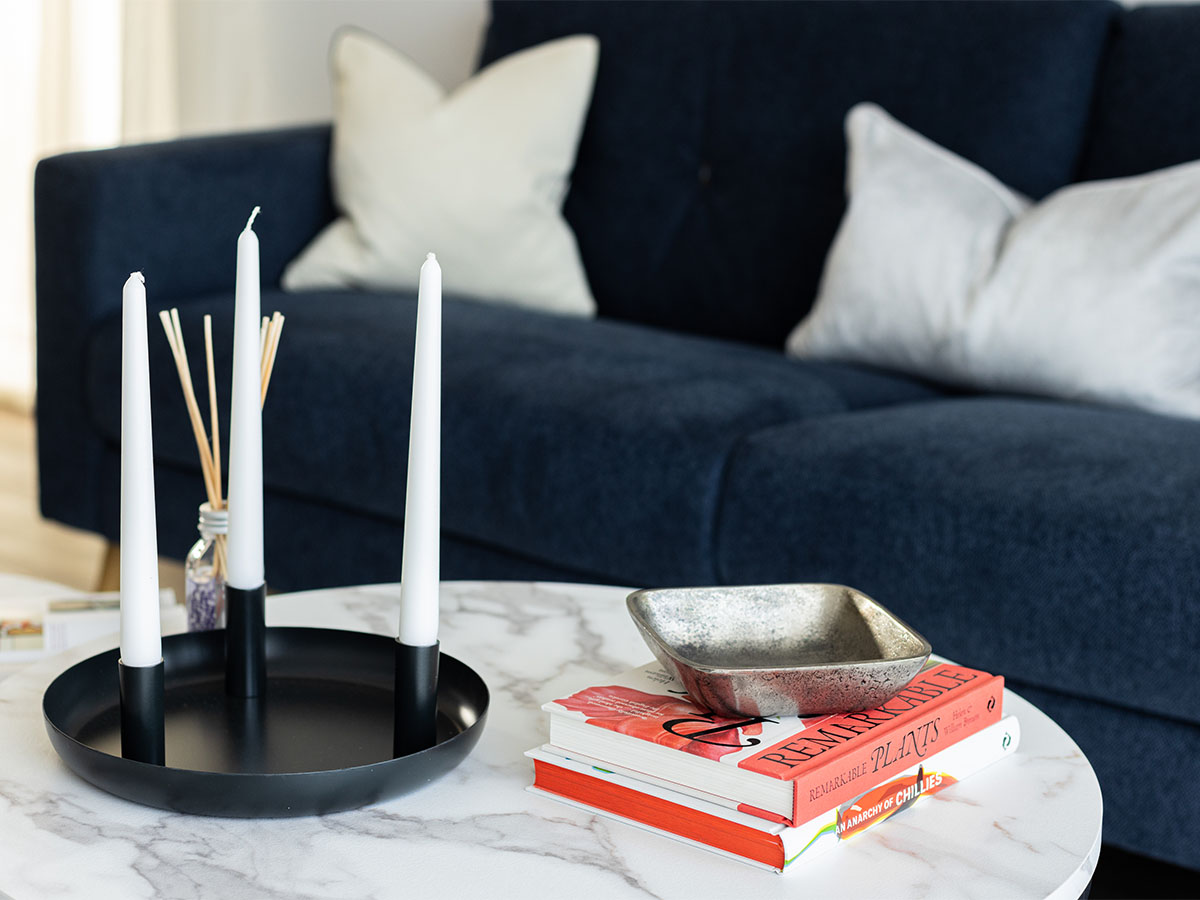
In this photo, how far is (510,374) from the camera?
178 cm

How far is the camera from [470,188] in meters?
2.33

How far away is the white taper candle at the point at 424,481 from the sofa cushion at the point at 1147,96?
1.50 metres

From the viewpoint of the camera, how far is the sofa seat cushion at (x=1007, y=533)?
128 cm

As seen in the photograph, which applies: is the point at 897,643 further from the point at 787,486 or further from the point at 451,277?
the point at 451,277

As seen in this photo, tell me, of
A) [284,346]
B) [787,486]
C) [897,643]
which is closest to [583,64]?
[284,346]

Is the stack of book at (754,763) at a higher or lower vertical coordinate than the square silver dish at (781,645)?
lower

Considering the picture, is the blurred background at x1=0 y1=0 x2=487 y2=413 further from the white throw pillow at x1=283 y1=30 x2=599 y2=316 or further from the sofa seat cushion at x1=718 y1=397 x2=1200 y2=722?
the sofa seat cushion at x1=718 y1=397 x2=1200 y2=722

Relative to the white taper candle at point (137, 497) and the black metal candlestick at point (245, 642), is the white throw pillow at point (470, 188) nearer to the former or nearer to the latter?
the black metal candlestick at point (245, 642)

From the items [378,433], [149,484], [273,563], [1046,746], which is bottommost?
[273,563]

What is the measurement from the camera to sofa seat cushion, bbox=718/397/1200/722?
4.21 ft

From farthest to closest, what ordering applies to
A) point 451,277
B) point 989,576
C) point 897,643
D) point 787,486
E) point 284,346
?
point 451,277 → point 284,346 → point 787,486 → point 989,576 → point 897,643

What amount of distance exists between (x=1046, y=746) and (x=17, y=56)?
3518 millimetres

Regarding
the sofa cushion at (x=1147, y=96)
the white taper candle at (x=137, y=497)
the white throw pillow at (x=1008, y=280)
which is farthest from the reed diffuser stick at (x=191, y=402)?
the sofa cushion at (x=1147, y=96)

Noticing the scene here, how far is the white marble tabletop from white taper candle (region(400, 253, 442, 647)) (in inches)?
3.9
